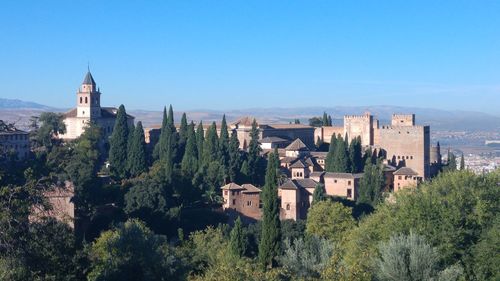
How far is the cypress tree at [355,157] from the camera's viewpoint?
168 feet

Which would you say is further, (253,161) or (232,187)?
(253,161)

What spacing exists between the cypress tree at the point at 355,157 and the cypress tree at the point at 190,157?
10.6 m

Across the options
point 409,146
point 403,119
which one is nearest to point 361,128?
point 403,119

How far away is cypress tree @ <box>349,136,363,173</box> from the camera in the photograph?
51.2 m

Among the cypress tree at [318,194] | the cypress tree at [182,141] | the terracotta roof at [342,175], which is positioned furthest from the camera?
the cypress tree at [182,141]

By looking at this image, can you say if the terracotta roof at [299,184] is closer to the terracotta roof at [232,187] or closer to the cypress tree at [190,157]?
the terracotta roof at [232,187]

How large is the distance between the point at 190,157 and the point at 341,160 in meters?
10.1

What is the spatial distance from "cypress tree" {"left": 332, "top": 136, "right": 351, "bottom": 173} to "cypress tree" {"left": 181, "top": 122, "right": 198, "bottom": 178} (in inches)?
367

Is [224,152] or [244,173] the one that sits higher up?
[224,152]

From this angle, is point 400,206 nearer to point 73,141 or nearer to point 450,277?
point 450,277

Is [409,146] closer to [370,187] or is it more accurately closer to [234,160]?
[370,187]

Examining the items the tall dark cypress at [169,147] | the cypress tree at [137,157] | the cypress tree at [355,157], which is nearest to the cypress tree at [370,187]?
the cypress tree at [355,157]

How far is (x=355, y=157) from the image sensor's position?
52094 millimetres

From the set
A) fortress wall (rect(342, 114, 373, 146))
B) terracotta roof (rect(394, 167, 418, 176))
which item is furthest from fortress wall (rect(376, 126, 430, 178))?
terracotta roof (rect(394, 167, 418, 176))
